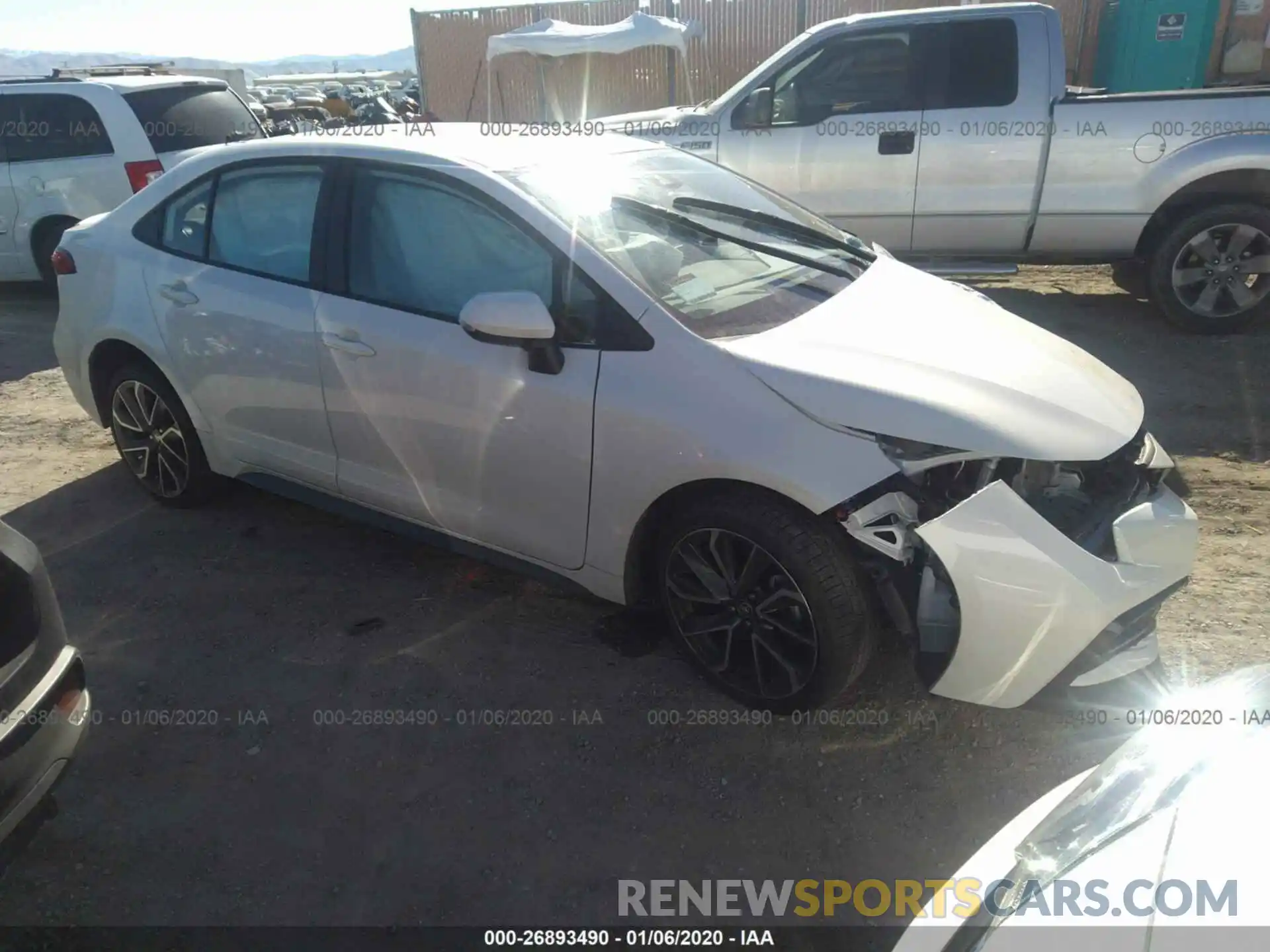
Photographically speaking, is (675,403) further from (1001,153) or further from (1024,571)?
(1001,153)

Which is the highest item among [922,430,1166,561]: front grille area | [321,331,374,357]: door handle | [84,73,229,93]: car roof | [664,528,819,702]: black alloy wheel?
[84,73,229,93]: car roof

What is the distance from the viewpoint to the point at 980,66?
6.46m

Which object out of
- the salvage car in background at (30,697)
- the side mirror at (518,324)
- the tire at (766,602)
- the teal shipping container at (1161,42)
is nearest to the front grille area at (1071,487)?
the tire at (766,602)

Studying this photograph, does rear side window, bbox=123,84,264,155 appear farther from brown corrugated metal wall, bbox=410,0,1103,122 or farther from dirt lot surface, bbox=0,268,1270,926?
brown corrugated metal wall, bbox=410,0,1103,122

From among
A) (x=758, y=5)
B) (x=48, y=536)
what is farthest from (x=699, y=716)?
(x=758, y=5)

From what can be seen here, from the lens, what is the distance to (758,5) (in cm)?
1694

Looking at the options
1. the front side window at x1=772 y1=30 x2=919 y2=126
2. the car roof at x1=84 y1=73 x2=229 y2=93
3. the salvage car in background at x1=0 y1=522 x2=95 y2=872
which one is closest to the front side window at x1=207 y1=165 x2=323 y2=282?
the salvage car in background at x1=0 y1=522 x2=95 y2=872

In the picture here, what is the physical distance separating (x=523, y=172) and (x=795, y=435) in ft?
4.50

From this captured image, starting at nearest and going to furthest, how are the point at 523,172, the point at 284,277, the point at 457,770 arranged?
the point at 457,770
the point at 523,172
the point at 284,277

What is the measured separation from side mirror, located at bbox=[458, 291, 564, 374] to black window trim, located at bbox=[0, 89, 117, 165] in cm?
662

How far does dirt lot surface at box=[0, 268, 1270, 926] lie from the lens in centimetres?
247

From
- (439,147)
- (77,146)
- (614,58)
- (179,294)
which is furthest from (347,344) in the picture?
(614,58)

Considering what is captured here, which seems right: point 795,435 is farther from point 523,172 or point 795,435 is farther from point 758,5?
point 758,5

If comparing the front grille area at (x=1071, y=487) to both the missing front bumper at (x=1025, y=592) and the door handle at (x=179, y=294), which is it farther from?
the door handle at (x=179, y=294)
